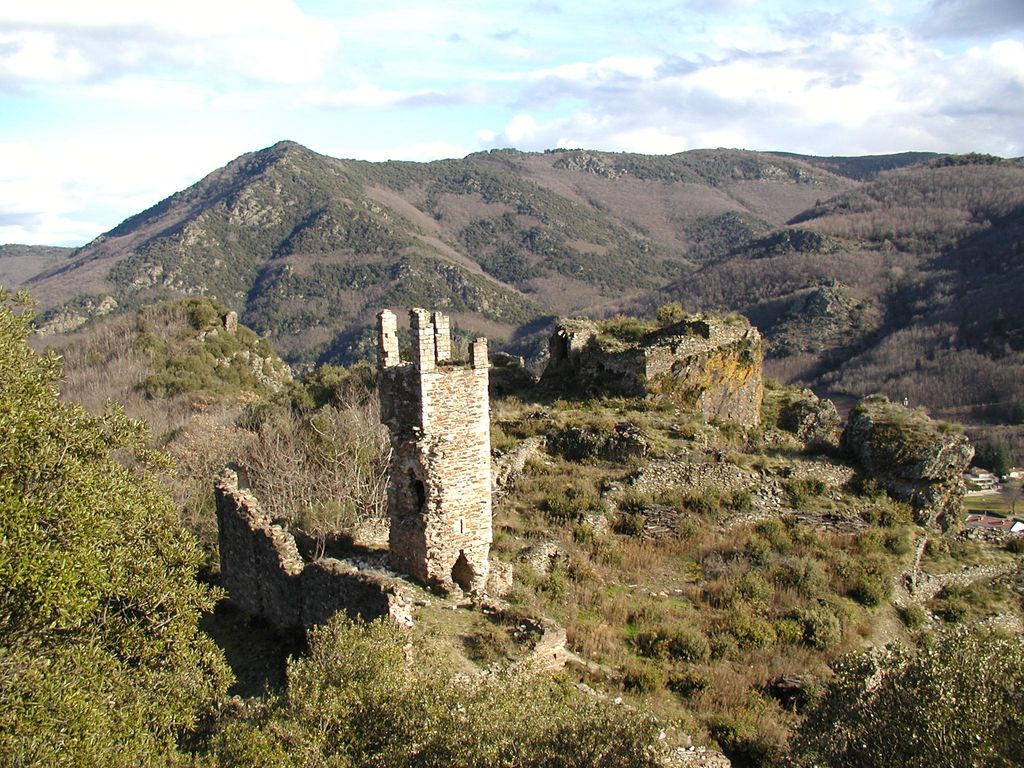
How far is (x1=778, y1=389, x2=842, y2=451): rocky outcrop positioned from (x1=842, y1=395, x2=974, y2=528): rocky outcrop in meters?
3.34

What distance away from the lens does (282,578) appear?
12719mm

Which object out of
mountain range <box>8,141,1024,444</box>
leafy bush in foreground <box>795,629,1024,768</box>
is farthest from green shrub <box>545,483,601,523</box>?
mountain range <box>8,141,1024,444</box>

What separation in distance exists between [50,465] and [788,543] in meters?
14.0

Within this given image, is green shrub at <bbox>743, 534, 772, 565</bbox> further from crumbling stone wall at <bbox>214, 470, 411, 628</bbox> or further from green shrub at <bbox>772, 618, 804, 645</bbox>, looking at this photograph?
crumbling stone wall at <bbox>214, 470, 411, 628</bbox>

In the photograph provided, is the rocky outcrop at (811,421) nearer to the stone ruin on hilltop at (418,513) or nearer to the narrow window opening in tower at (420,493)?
the stone ruin on hilltop at (418,513)

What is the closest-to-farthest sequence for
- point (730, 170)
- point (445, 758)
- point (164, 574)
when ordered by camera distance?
point (445, 758), point (164, 574), point (730, 170)

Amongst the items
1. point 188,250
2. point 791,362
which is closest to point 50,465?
point 791,362

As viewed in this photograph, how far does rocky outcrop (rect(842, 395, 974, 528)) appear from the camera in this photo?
19.0 m

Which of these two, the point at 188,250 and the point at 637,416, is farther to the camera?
the point at 188,250

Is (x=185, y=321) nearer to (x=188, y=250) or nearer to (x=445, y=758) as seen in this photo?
(x=188, y=250)

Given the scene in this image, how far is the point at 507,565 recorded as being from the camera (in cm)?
1298

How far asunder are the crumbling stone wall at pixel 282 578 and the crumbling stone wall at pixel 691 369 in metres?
13.2

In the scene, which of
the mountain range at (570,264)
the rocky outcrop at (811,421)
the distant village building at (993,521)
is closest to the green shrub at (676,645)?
the rocky outcrop at (811,421)

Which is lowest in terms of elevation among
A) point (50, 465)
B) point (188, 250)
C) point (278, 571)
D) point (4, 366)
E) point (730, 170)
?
point (278, 571)
